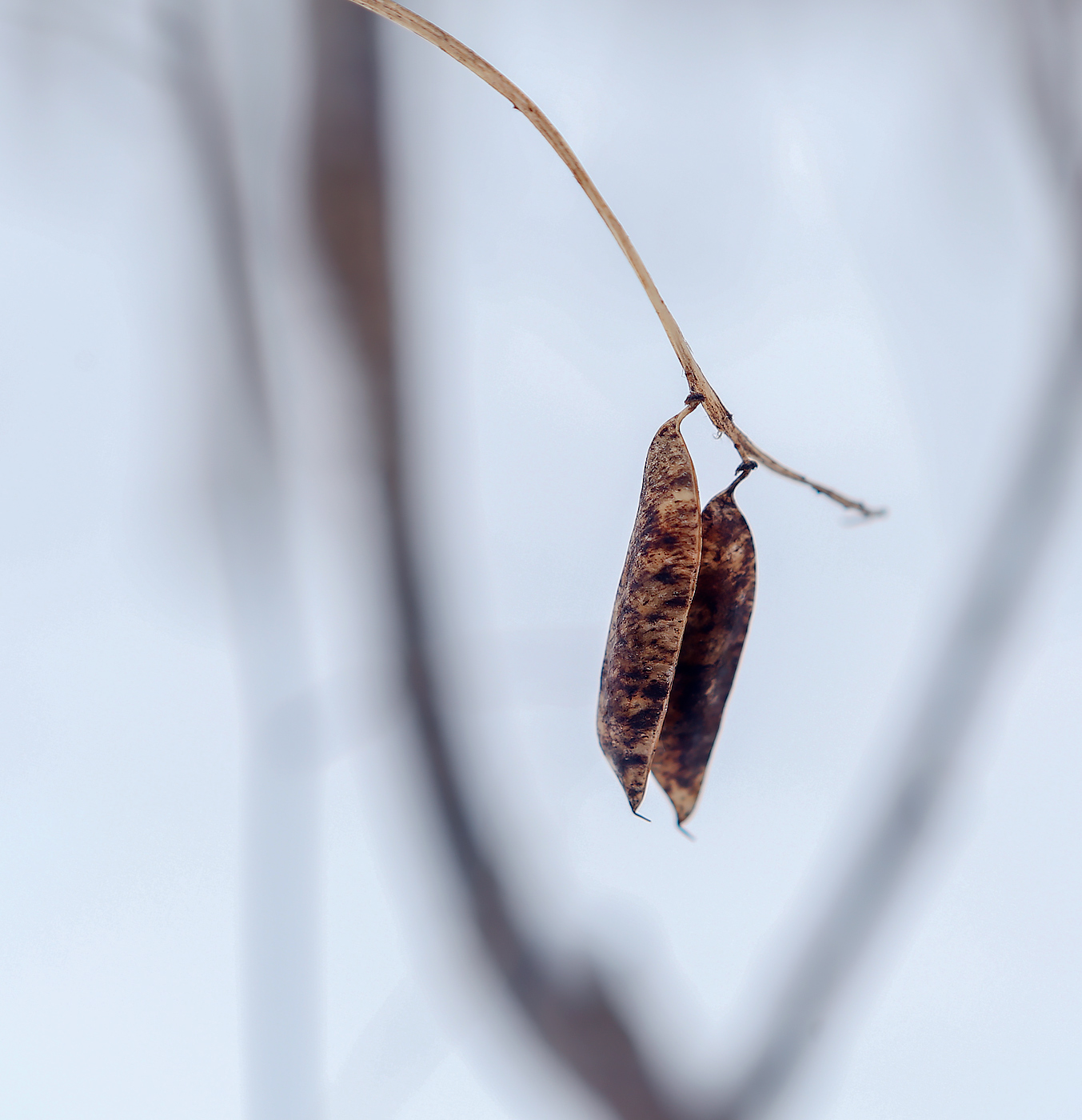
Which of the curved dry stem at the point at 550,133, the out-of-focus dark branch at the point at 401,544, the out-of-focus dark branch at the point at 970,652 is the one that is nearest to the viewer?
the curved dry stem at the point at 550,133

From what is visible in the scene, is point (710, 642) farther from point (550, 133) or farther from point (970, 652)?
point (970, 652)

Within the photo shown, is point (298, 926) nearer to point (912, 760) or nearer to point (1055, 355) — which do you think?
point (912, 760)

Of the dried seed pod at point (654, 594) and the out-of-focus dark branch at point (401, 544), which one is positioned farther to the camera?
the out-of-focus dark branch at point (401, 544)

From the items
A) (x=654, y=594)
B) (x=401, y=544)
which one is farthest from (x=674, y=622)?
(x=401, y=544)

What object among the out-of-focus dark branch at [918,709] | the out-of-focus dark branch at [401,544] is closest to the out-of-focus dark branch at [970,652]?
the out-of-focus dark branch at [918,709]

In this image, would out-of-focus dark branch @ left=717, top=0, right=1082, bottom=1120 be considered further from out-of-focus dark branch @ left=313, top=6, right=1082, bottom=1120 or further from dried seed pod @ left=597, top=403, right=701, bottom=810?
dried seed pod @ left=597, top=403, right=701, bottom=810

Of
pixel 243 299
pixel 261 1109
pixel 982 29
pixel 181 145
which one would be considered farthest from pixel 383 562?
pixel 982 29

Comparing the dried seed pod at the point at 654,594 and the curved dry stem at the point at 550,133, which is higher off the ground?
the curved dry stem at the point at 550,133

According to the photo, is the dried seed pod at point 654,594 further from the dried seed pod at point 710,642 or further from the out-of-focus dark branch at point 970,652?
the out-of-focus dark branch at point 970,652

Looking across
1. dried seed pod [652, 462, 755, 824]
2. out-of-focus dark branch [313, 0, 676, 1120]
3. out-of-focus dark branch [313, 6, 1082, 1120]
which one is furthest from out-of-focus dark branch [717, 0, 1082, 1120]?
dried seed pod [652, 462, 755, 824]
